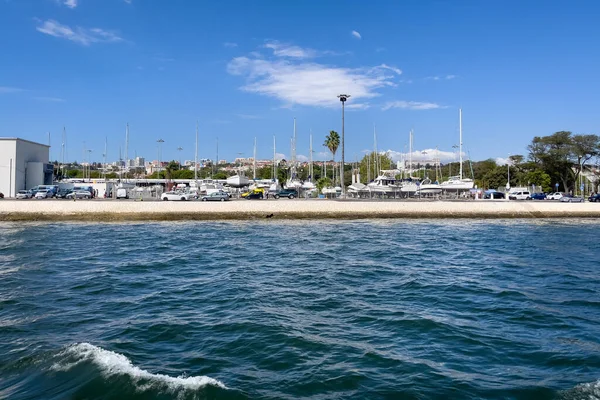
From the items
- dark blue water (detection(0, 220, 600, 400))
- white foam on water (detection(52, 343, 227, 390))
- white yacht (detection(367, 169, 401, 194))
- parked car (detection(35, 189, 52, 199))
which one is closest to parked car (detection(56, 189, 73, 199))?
parked car (detection(35, 189, 52, 199))

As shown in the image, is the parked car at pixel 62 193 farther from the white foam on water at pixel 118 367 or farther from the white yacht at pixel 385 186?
the white foam on water at pixel 118 367

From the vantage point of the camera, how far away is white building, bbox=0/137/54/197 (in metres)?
59.7

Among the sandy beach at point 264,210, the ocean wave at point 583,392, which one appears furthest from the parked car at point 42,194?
the ocean wave at point 583,392

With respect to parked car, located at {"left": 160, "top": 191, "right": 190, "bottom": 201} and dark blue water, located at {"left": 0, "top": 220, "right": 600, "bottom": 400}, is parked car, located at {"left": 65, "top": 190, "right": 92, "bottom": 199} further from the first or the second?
dark blue water, located at {"left": 0, "top": 220, "right": 600, "bottom": 400}

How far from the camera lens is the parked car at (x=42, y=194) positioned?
5412 cm

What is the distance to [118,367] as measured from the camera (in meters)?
6.99

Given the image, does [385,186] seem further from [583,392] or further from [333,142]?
[583,392]

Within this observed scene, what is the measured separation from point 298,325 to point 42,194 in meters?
55.8

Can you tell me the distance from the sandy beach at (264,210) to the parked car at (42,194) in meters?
14.1

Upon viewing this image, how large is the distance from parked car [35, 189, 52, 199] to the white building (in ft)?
25.0

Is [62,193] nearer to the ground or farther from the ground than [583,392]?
farther from the ground

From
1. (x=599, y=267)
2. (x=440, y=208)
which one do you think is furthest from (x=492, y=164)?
(x=599, y=267)

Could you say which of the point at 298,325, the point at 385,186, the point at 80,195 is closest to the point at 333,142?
the point at 385,186

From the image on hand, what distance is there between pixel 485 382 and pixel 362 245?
17181 mm
